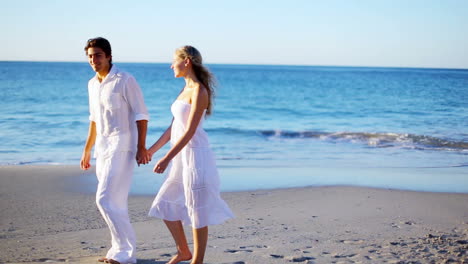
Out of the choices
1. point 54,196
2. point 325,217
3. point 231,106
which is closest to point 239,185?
point 325,217

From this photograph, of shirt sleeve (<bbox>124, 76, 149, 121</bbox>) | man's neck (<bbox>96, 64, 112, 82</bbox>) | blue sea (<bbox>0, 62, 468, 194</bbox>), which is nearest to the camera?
shirt sleeve (<bbox>124, 76, 149, 121</bbox>)

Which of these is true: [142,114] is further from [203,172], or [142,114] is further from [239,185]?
[239,185]

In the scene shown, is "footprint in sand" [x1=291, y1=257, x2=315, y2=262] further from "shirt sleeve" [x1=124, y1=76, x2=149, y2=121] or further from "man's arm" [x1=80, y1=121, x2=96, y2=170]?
"man's arm" [x1=80, y1=121, x2=96, y2=170]

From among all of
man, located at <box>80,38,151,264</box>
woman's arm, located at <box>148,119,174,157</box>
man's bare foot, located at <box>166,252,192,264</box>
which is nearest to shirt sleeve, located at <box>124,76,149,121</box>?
man, located at <box>80,38,151,264</box>

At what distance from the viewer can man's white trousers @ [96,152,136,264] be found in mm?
4211

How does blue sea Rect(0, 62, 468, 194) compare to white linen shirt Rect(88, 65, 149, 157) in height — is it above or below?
below

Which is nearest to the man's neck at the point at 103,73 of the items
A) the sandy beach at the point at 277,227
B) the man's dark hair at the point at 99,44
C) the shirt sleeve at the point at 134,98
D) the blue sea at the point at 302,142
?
the man's dark hair at the point at 99,44

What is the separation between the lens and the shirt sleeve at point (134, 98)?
13.8 ft

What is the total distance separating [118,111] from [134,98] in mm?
165

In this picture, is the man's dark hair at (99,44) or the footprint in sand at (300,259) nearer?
the man's dark hair at (99,44)

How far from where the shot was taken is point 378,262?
465cm

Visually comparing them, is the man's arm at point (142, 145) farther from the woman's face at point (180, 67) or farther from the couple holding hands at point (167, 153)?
the woman's face at point (180, 67)

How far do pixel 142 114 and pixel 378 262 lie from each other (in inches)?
95.6

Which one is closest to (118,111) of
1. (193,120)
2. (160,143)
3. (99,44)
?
(160,143)
